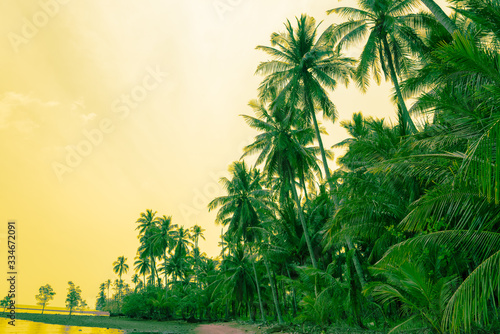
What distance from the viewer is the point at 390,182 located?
10672 mm

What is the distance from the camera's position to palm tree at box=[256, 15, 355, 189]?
669 inches

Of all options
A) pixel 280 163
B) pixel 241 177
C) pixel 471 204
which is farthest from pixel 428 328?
pixel 241 177

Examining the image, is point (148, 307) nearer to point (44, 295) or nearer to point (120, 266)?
point (120, 266)

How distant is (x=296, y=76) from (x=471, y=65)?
12900 mm

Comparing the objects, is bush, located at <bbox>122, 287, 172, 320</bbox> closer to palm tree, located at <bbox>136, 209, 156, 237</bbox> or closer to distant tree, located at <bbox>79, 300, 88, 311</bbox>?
palm tree, located at <bbox>136, 209, 156, 237</bbox>

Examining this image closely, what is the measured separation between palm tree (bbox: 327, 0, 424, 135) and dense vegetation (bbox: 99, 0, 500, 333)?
0.22 ft

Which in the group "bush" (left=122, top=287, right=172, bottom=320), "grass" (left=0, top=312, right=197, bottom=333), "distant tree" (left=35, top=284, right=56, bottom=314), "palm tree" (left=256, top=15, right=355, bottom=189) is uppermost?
"palm tree" (left=256, top=15, right=355, bottom=189)

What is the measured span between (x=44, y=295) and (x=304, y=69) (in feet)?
299

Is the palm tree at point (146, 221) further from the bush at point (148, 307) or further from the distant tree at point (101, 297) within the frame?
the distant tree at point (101, 297)

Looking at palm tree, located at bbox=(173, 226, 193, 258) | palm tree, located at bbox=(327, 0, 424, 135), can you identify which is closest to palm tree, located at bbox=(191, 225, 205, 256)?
palm tree, located at bbox=(173, 226, 193, 258)

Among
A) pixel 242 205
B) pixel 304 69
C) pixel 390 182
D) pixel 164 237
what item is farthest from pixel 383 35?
pixel 164 237

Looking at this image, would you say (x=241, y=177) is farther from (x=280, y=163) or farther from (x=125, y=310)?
(x=125, y=310)

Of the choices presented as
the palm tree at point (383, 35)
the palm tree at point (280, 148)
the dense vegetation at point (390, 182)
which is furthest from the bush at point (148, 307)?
the palm tree at point (383, 35)

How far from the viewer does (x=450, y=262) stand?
8.70 meters
